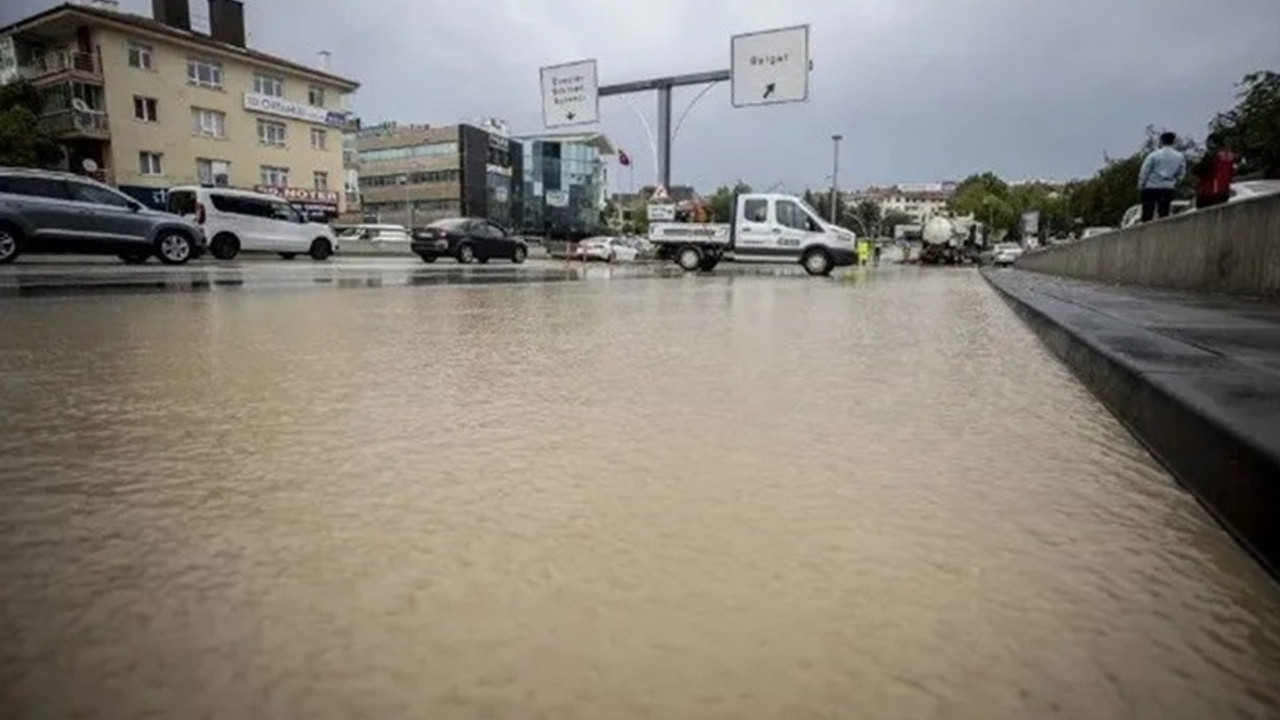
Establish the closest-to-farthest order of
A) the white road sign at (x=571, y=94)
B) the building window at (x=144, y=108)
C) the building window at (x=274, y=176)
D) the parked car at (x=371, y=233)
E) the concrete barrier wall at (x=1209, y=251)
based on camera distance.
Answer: the concrete barrier wall at (x=1209, y=251) < the white road sign at (x=571, y=94) < the building window at (x=144, y=108) < the parked car at (x=371, y=233) < the building window at (x=274, y=176)

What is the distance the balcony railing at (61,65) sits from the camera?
109 ft

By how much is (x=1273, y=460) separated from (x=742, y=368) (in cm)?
186

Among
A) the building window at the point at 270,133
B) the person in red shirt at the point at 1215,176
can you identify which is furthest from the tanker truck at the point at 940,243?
the building window at the point at 270,133

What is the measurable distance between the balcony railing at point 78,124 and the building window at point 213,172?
422cm

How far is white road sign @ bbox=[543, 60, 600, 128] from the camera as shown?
975 inches

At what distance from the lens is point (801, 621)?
32.7 inches

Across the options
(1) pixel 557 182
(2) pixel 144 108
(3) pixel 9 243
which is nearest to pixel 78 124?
(2) pixel 144 108

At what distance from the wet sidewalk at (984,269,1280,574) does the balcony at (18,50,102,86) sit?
41438mm

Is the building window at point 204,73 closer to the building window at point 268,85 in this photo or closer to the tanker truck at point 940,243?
the building window at point 268,85

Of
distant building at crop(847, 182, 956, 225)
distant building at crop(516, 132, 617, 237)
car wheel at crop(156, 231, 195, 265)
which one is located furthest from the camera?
distant building at crop(847, 182, 956, 225)

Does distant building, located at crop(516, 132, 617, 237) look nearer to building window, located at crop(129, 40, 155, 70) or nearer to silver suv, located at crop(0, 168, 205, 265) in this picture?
building window, located at crop(129, 40, 155, 70)

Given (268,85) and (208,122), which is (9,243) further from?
(268,85)

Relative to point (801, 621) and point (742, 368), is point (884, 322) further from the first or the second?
point (801, 621)

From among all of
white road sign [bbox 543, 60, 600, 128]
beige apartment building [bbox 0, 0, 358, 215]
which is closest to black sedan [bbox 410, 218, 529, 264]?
white road sign [bbox 543, 60, 600, 128]
